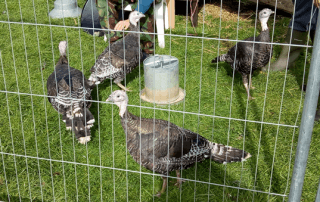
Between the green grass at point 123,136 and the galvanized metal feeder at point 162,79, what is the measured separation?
14cm

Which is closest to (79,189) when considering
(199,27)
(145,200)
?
(145,200)

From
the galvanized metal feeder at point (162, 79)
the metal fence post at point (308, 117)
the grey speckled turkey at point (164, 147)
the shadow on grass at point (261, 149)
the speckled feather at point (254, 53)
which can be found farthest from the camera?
the speckled feather at point (254, 53)

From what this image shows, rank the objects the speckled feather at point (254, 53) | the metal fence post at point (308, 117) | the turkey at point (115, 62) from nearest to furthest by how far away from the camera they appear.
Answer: the metal fence post at point (308, 117) < the speckled feather at point (254, 53) < the turkey at point (115, 62)

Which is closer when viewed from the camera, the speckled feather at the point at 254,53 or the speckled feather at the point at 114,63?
the speckled feather at the point at 254,53

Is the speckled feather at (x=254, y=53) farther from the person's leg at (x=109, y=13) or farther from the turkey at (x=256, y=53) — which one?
the person's leg at (x=109, y=13)

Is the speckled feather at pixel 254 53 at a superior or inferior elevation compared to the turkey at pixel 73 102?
superior

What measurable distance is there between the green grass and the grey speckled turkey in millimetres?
165

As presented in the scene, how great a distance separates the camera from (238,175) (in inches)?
132

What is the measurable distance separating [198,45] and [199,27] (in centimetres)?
103

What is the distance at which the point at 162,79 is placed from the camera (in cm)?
447

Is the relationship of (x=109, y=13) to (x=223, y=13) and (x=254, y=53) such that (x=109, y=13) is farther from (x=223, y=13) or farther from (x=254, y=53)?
(x=223, y=13)

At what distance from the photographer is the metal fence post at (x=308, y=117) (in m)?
A: 1.87

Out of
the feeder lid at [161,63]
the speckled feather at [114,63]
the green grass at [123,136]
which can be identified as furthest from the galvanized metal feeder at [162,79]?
the speckled feather at [114,63]

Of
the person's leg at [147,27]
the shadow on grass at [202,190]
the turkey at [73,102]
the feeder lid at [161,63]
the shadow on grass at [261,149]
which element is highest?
the person's leg at [147,27]
